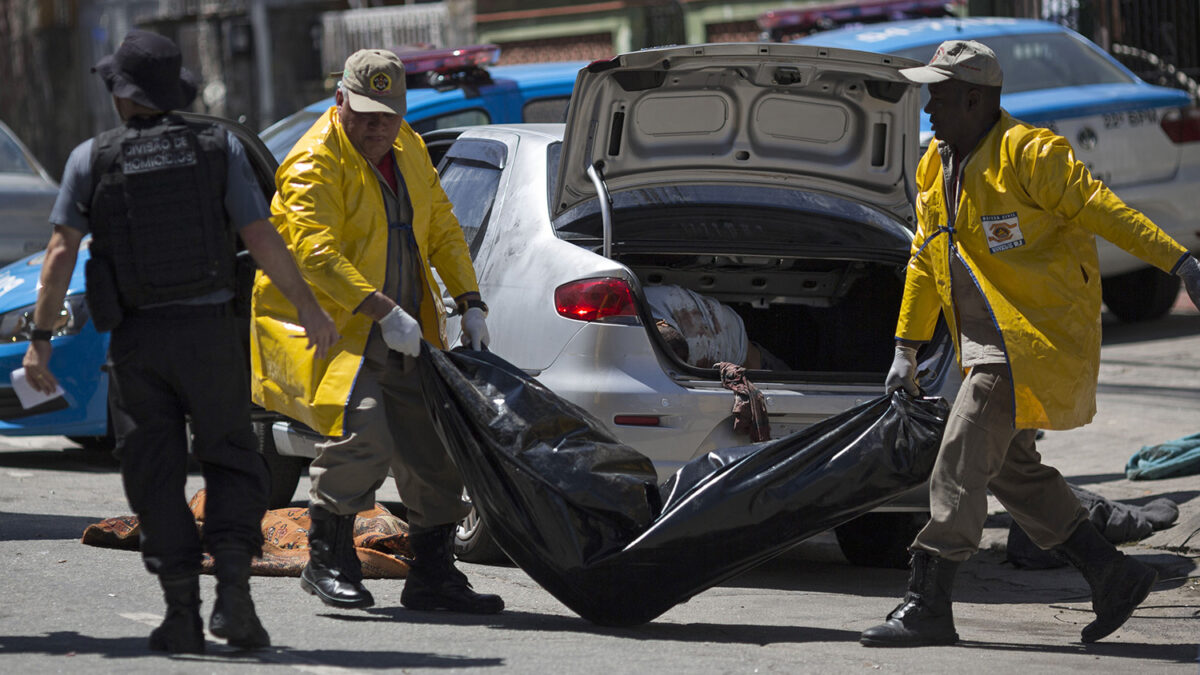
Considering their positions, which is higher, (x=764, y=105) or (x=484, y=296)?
(x=764, y=105)

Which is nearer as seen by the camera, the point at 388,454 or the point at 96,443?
the point at 388,454

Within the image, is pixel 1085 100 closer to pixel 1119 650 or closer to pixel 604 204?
pixel 604 204

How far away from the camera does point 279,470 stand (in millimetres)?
7133

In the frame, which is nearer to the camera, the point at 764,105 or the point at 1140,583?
the point at 1140,583

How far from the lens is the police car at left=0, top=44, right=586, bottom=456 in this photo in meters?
7.85

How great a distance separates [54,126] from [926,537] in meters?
26.2

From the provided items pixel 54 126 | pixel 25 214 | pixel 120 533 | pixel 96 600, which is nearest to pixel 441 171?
pixel 120 533

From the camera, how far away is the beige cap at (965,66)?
5.03 m

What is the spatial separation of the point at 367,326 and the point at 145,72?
109cm

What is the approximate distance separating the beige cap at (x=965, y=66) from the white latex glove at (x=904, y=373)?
0.84 m

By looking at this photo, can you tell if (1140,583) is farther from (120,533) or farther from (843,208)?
(120,533)

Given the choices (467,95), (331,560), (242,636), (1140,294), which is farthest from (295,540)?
(1140,294)

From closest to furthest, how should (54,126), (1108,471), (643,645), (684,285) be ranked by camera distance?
(643,645)
(684,285)
(1108,471)
(54,126)

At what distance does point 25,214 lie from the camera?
12.1m
